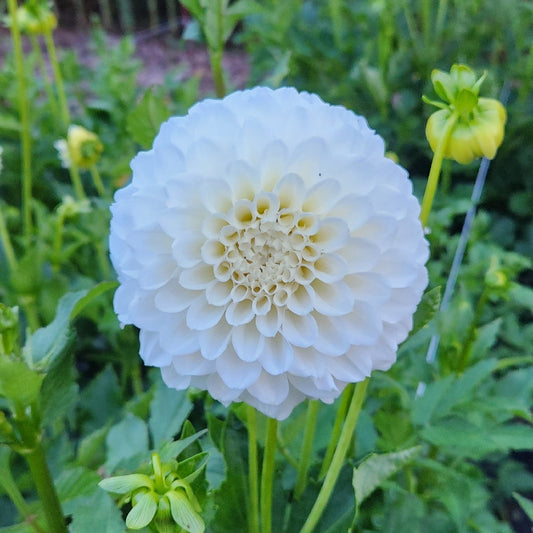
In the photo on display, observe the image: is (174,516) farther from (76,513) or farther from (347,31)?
(347,31)

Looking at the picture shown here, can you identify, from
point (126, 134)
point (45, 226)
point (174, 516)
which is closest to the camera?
point (174, 516)

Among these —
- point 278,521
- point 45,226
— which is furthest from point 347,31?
point 278,521

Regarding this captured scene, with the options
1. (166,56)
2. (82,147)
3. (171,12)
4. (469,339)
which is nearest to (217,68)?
(82,147)

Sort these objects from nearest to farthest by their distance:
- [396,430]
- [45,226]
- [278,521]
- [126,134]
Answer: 1. [278,521]
2. [396,430]
3. [45,226]
4. [126,134]

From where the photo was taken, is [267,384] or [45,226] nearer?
[267,384]

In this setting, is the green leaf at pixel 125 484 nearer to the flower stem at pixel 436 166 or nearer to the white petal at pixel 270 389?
the white petal at pixel 270 389

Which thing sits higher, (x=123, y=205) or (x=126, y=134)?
(x=123, y=205)

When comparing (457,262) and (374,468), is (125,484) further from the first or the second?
(457,262)

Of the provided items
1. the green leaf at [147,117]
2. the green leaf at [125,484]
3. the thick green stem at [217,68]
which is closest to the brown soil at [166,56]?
the thick green stem at [217,68]
